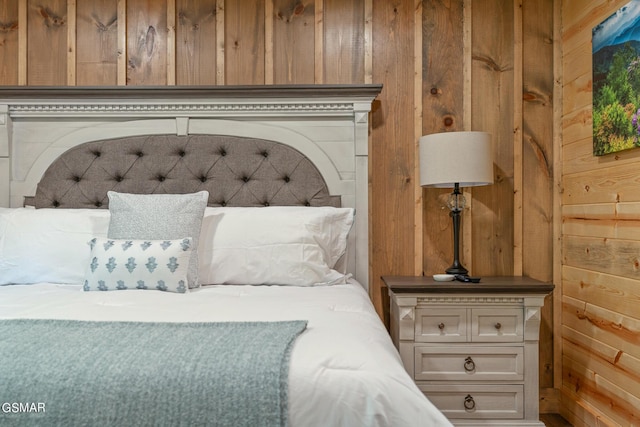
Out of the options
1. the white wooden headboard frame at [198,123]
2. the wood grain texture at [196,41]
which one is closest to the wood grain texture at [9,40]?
the white wooden headboard frame at [198,123]

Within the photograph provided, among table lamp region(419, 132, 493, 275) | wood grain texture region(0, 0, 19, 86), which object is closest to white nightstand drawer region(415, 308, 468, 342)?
table lamp region(419, 132, 493, 275)

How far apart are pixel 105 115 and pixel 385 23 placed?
1.55 m

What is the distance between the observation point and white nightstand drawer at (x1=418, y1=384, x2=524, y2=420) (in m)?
1.98

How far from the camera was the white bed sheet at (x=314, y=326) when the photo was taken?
84cm

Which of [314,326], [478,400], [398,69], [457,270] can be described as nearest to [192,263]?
[314,326]

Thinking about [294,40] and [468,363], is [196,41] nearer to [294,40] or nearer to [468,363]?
[294,40]

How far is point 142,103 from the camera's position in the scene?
2.31m

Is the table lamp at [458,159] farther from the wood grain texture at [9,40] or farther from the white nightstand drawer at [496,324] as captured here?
the wood grain texture at [9,40]

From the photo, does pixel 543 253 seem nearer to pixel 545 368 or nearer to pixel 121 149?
pixel 545 368

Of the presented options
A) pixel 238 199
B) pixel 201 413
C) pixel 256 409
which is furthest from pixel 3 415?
pixel 238 199

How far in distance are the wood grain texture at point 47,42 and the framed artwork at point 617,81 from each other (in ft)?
8.73

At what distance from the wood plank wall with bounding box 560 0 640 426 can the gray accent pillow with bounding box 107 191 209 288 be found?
1766 mm

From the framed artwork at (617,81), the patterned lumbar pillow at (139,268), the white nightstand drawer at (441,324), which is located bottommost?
the white nightstand drawer at (441,324)

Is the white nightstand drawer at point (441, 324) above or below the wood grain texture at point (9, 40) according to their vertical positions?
below
